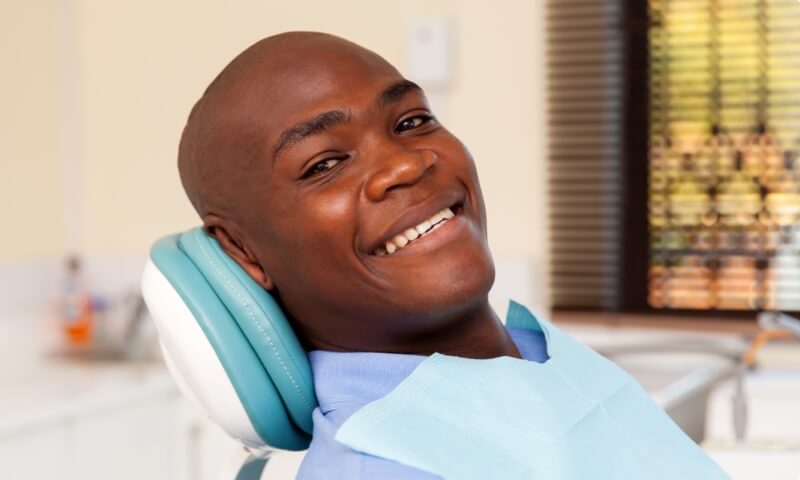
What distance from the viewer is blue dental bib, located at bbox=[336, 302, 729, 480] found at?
2.84 ft

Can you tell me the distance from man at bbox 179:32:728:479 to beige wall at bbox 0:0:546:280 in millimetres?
1732

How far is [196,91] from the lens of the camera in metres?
3.06

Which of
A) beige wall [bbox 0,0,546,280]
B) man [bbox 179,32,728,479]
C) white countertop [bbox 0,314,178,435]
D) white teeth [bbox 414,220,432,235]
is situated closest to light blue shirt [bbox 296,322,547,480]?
man [bbox 179,32,728,479]

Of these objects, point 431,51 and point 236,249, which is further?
point 431,51

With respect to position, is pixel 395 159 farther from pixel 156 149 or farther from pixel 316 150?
pixel 156 149

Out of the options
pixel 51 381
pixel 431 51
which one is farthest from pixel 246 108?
pixel 51 381

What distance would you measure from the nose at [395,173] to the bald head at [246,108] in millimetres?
99

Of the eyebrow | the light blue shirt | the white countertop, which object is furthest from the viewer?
the white countertop

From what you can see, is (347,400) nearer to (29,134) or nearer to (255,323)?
(255,323)

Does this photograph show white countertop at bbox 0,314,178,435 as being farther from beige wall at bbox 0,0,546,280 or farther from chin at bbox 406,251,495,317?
chin at bbox 406,251,495,317

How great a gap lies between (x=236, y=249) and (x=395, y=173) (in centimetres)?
20

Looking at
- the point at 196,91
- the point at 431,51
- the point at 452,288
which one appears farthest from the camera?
the point at 196,91

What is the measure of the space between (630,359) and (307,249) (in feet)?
5.79

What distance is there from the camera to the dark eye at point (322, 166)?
37.4 inches
